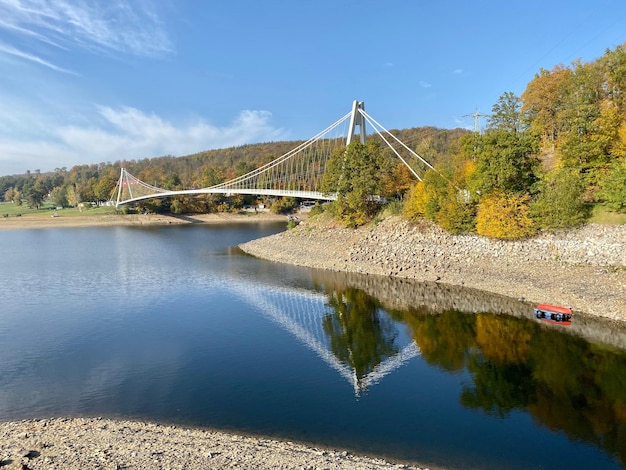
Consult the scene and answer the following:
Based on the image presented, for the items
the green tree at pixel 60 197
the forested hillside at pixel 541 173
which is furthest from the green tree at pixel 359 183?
the green tree at pixel 60 197

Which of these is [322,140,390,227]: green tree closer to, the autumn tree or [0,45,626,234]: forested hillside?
[0,45,626,234]: forested hillside

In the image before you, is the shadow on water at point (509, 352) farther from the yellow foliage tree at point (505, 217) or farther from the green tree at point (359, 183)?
the green tree at point (359, 183)

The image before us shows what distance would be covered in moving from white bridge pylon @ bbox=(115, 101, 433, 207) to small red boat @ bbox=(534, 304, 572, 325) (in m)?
20.2

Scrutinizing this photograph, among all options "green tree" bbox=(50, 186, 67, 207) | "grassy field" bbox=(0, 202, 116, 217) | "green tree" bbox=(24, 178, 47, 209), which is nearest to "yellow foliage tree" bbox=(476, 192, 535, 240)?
"grassy field" bbox=(0, 202, 116, 217)

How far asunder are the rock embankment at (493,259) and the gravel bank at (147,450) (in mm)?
16087

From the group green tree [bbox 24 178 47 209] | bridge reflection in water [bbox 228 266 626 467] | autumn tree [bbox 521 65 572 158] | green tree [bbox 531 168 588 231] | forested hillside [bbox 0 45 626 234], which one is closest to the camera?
bridge reflection in water [bbox 228 266 626 467]

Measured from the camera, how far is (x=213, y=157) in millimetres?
126750

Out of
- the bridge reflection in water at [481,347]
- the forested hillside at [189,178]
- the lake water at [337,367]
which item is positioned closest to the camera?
the lake water at [337,367]

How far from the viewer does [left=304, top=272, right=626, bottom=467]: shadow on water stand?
39.7 ft

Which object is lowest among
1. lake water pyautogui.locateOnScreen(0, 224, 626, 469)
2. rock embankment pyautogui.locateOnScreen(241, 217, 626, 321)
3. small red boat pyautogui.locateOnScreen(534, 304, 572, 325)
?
lake water pyautogui.locateOnScreen(0, 224, 626, 469)

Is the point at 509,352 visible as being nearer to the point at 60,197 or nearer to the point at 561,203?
the point at 561,203

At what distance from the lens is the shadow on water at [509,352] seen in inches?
476

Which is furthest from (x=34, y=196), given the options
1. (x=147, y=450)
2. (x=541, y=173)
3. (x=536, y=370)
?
(x=536, y=370)

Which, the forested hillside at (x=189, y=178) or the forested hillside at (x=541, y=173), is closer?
the forested hillside at (x=541, y=173)
